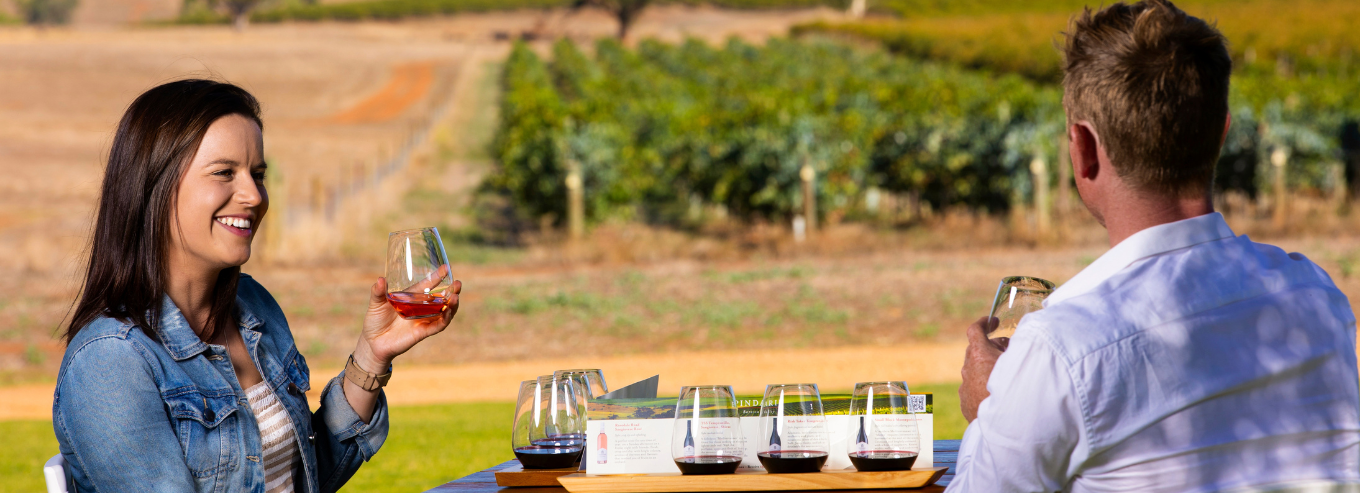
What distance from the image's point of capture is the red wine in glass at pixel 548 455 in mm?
2332

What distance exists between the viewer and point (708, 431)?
204cm

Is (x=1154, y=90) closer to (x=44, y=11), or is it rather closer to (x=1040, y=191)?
(x=1040, y=191)

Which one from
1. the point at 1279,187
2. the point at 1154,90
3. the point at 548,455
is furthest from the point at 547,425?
the point at 1279,187

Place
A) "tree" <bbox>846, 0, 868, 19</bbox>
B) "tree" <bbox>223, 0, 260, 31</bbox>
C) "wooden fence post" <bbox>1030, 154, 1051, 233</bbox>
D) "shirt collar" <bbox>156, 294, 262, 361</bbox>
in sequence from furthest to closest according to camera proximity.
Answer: "tree" <bbox>846, 0, 868, 19</bbox> → "tree" <bbox>223, 0, 260, 31</bbox> → "wooden fence post" <bbox>1030, 154, 1051, 233</bbox> → "shirt collar" <bbox>156, 294, 262, 361</bbox>

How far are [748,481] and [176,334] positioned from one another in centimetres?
117

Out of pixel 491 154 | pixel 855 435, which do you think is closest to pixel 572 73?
pixel 491 154

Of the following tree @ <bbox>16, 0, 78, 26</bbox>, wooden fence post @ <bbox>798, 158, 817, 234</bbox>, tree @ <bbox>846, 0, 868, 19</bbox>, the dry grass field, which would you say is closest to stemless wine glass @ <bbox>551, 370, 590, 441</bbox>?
the dry grass field

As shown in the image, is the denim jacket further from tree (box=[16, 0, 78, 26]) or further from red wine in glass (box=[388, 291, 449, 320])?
tree (box=[16, 0, 78, 26])

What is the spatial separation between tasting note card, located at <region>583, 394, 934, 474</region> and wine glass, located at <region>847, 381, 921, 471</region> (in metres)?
0.02

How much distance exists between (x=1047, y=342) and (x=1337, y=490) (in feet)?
1.71

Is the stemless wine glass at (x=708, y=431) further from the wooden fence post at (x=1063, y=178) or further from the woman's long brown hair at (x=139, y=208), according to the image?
the wooden fence post at (x=1063, y=178)

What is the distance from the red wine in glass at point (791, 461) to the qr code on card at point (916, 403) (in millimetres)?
197

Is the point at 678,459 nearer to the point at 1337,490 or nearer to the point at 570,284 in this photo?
the point at 1337,490

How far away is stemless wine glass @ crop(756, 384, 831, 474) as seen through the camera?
2.07m
